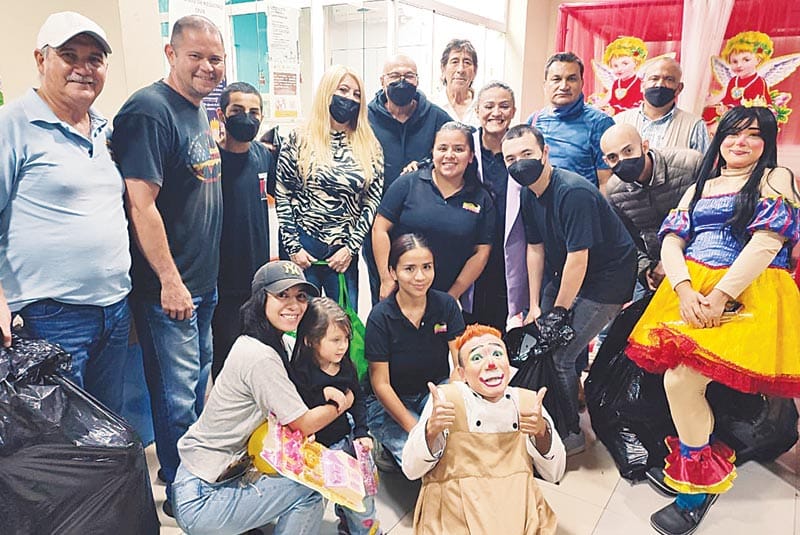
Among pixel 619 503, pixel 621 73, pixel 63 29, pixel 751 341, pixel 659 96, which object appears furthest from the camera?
pixel 621 73

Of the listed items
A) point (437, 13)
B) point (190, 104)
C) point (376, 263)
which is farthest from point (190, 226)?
point (437, 13)

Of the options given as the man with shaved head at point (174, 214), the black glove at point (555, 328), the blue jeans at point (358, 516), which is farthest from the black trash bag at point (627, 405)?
the man with shaved head at point (174, 214)

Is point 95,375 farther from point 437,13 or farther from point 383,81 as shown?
point 437,13

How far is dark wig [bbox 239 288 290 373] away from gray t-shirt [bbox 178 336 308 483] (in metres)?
0.02

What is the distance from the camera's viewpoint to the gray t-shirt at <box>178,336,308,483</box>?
1633mm

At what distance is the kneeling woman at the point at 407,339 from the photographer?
6.72ft

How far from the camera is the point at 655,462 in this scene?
237cm

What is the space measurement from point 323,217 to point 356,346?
0.53 meters

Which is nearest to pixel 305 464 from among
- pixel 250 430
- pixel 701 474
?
pixel 250 430

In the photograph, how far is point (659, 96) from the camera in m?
2.82

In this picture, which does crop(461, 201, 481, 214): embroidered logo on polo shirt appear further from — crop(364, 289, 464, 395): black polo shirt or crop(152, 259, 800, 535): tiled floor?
crop(152, 259, 800, 535): tiled floor

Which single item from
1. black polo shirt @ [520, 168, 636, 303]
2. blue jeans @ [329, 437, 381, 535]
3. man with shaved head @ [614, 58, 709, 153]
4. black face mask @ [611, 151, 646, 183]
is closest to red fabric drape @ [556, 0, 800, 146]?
man with shaved head @ [614, 58, 709, 153]

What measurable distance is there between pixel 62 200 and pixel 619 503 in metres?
2.13

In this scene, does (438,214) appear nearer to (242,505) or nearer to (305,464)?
(305,464)
